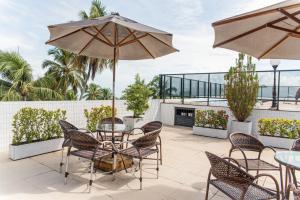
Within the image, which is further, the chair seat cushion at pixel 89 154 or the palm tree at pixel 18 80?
the palm tree at pixel 18 80

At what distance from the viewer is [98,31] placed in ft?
14.6

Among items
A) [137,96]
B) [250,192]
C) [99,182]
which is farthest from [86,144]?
[137,96]

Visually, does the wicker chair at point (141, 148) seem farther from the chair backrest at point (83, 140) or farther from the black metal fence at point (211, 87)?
the black metal fence at point (211, 87)

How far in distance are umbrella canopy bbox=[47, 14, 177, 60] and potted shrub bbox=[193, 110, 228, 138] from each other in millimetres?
3851

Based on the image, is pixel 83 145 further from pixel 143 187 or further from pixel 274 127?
pixel 274 127

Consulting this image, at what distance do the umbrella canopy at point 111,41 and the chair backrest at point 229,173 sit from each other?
2305 mm

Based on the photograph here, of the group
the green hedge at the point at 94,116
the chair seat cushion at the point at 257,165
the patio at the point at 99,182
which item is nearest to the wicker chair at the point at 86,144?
the patio at the point at 99,182

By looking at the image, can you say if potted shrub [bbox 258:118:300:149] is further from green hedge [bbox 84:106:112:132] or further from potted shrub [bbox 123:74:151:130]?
green hedge [bbox 84:106:112:132]

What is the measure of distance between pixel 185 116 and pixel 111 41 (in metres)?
5.81

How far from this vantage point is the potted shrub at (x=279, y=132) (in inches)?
255

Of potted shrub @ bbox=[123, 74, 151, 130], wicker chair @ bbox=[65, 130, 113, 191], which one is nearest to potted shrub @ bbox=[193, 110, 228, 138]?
potted shrub @ bbox=[123, 74, 151, 130]

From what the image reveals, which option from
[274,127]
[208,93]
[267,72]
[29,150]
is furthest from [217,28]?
[208,93]

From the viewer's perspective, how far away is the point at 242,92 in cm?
771

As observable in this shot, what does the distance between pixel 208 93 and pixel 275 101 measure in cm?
260
